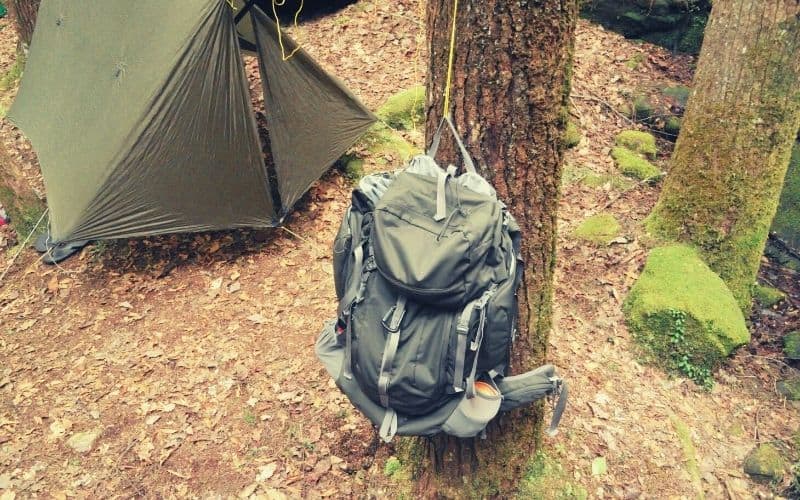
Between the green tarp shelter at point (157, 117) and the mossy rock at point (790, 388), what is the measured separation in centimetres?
443

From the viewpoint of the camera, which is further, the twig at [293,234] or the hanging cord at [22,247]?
the hanging cord at [22,247]

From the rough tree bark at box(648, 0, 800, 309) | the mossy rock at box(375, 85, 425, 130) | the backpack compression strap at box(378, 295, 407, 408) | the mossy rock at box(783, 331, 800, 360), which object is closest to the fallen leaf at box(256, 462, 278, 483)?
the backpack compression strap at box(378, 295, 407, 408)

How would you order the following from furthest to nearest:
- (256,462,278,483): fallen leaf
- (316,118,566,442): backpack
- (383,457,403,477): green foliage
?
(256,462,278,483): fallen leaf → (383,457,403,477): green foliage → (316,118,566,442): backpack

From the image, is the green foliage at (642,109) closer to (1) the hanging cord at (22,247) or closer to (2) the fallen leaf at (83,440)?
(2) the fallen leaf at (83,440)

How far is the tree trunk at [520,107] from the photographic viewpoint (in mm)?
2105

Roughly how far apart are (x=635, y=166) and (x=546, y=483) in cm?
400

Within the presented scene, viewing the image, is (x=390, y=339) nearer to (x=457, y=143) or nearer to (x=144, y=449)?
(x=457, y=143)

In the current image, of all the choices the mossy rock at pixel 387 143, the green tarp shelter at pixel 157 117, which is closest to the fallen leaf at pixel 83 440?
the green tarp shelter at pixel 157 117

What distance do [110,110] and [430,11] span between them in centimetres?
332

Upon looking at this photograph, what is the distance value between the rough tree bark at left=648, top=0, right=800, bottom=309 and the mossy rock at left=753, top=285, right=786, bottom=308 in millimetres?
731

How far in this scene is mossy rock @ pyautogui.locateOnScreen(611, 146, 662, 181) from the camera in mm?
5840

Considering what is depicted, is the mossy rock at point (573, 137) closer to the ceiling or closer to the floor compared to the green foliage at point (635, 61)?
closer to the floor

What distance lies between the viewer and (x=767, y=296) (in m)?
5.27

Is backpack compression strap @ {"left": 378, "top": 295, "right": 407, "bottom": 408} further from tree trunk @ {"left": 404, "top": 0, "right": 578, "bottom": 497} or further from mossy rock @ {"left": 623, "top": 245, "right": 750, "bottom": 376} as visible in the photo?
mossy rock @ {"left": 623, "top": 245, "right": 750, "bottom": 376}
